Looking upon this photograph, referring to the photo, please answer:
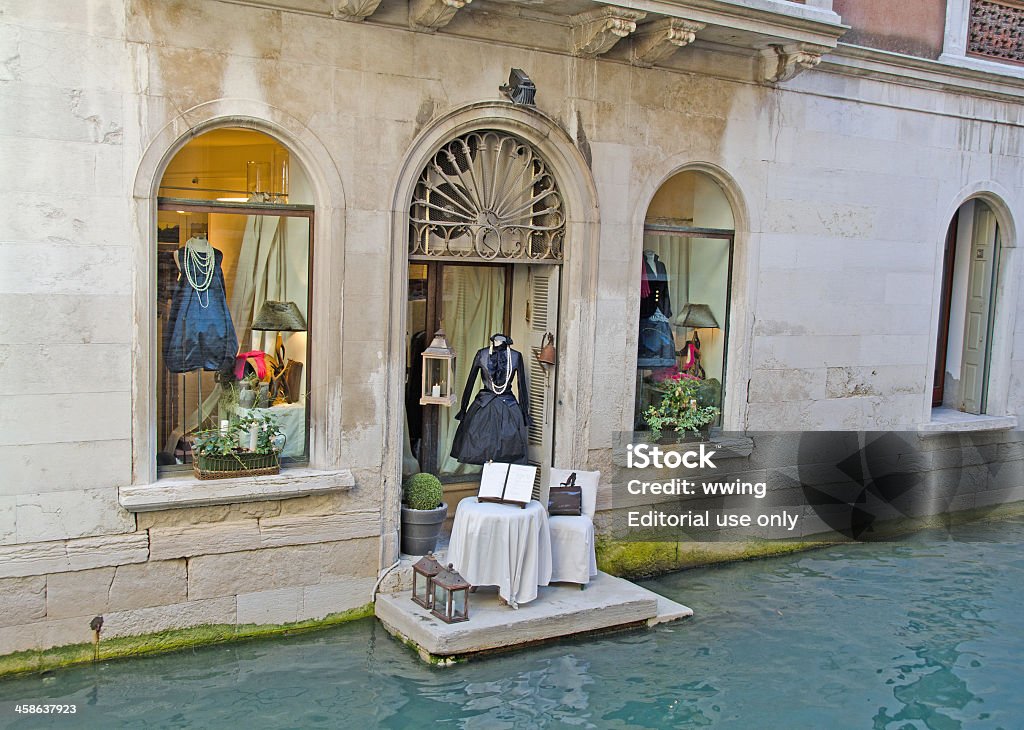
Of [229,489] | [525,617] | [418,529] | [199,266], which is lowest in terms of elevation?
[525,617]

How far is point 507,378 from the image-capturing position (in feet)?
31.4

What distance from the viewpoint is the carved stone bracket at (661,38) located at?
8.91 metres

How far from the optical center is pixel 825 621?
8930 millimetres

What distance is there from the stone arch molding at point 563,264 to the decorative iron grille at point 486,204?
122mm

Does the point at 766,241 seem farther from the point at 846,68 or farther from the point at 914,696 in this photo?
the point at 914,696

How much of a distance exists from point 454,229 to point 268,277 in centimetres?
155

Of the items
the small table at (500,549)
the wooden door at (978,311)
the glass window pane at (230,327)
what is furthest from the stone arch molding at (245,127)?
the wooden door at (978,311)

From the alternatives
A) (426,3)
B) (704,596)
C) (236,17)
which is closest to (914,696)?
(704,596)

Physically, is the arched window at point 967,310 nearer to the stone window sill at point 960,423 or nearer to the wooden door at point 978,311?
the wooden door at point 978,311

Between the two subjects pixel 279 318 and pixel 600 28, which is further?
pixel 600 28

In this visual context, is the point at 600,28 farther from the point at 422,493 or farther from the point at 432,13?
the point at 422,493

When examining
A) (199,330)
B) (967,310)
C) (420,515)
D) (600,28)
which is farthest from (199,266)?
(967,310)

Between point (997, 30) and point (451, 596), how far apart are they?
27.7ft

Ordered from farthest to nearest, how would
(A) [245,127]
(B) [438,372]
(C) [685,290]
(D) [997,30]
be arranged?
(D) [997,30]
(C) [685,290]
(B) [438,372]
(A) [245,127]
